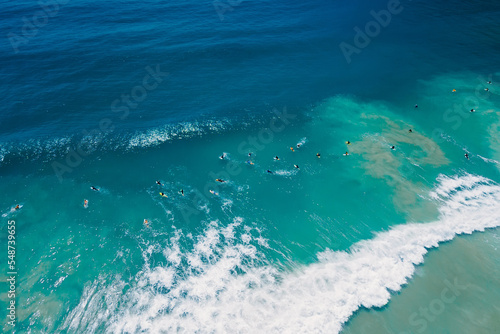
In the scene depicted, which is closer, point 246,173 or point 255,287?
point 255,287

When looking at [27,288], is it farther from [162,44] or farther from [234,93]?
[162,44]

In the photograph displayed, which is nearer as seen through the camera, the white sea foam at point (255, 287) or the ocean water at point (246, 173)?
the white sea foam at point (255, 287)

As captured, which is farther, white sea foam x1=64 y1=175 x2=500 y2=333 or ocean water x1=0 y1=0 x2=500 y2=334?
Result: ocean water x1=0 y1=0 x2=500 y2=334

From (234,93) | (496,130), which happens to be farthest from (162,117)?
(496,130)

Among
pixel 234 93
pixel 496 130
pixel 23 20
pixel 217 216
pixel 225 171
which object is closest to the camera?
pixel 217 216
